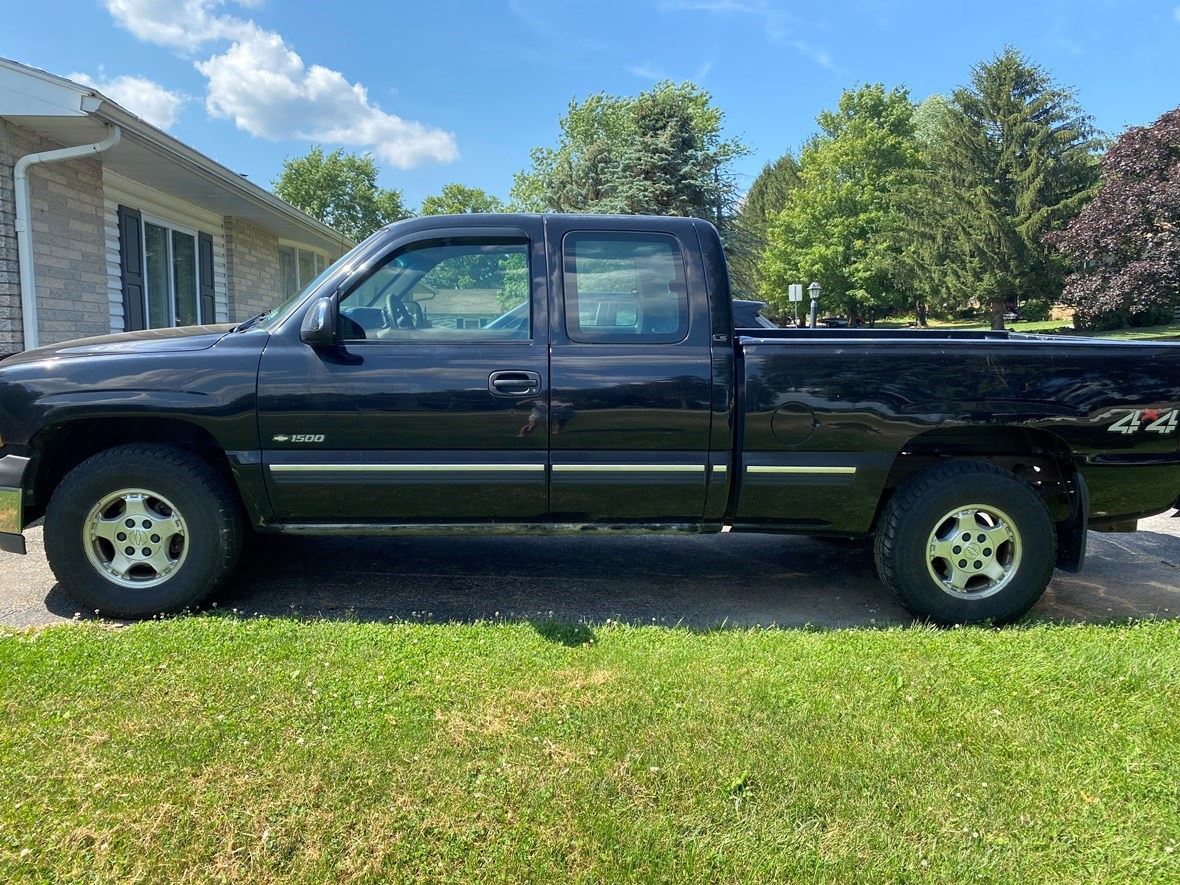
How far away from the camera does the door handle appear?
3.78m

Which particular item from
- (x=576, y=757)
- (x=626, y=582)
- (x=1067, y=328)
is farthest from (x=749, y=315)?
(x=1067, y=328)

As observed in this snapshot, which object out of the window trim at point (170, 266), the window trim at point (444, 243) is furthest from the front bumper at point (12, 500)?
the window trim at point (170, 266)

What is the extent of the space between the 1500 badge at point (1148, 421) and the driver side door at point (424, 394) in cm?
285

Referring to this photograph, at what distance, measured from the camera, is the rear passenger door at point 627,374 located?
3.80 meters

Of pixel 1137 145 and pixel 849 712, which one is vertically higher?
pixel 1137 145

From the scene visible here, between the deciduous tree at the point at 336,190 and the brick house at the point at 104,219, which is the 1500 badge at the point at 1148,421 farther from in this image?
the deciduous tree at the point at 336,190

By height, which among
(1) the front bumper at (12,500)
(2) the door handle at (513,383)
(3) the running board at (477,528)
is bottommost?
(3) the running board at (477,528)

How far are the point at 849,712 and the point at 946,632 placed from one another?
115 cm

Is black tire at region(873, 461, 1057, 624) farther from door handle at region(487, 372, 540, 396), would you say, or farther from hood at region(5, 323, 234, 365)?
hood at region(5, 323, 234, 365)

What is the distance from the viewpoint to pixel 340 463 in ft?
12.5

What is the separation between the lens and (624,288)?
157 inches

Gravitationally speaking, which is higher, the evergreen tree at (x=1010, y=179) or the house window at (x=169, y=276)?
the evergreen tree at (x=1010, y=179)

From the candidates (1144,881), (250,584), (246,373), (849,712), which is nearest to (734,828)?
(849,712)

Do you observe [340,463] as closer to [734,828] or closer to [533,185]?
[734,828]
